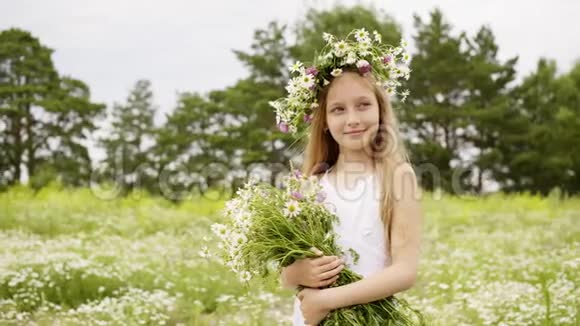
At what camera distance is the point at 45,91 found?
17.8 m

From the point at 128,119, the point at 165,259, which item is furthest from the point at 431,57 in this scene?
the point at 165,259

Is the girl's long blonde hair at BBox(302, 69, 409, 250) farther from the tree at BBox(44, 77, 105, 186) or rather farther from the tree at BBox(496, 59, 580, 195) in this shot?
the tree at BBox(496, 59, 580, 195)

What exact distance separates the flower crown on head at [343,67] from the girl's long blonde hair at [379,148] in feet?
0.14

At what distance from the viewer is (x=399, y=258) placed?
2412 millimetres

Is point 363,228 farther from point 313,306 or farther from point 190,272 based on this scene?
point 190,272

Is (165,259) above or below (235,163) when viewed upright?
below

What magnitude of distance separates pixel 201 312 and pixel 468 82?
1791cm

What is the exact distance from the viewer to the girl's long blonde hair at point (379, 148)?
2.51 m

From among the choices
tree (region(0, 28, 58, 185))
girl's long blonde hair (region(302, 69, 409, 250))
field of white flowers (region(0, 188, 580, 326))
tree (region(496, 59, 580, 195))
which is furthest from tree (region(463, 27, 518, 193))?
girl's long blonde hair (region(302, 69, 409, 250))

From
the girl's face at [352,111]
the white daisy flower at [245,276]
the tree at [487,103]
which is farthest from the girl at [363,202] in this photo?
the tree at [487,103]

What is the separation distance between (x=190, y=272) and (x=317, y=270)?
442 centimetres

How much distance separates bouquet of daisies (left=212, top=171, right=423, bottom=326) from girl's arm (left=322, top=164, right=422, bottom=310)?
0.08 m

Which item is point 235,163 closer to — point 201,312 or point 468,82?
point 468,82

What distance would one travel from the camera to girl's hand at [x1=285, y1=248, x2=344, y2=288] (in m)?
2.36
